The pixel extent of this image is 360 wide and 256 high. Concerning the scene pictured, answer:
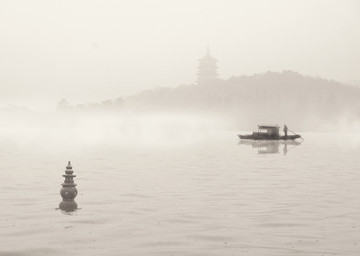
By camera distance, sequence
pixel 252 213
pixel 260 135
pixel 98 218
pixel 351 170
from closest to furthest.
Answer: pixel 98 218 → pixel 252 213 → pixel 351 170 → pixel 260 135

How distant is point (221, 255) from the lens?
1443 centimetres

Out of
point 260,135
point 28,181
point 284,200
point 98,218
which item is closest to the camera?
point 98,218

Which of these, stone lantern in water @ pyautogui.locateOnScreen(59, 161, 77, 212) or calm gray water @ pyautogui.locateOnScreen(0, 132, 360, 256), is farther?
stone lantern in water @ pyautogui.locateOnScreen(59, 161, 77, 212)

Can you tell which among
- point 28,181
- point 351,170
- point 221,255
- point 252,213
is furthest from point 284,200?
point 351,170

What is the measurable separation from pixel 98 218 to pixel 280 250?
674 cm

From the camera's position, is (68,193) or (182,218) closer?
(182,218)

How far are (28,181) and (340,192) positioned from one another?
1578 cm

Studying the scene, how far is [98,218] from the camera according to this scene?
19625 millimetres

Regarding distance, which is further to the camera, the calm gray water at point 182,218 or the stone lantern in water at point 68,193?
the stone lantern in water at point 68,193

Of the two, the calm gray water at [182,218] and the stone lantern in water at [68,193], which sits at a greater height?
the stone lantern in water at [68,193]

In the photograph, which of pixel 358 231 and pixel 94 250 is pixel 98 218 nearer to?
pixel 94 250

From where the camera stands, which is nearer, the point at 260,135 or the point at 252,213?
the point at 252,213

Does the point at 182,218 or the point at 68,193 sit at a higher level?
the point at 68,193

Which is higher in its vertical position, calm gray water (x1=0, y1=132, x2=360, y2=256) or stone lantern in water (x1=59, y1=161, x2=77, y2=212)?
stone lantern in water (x1=59, y1=161, x2=77, y2=212)
